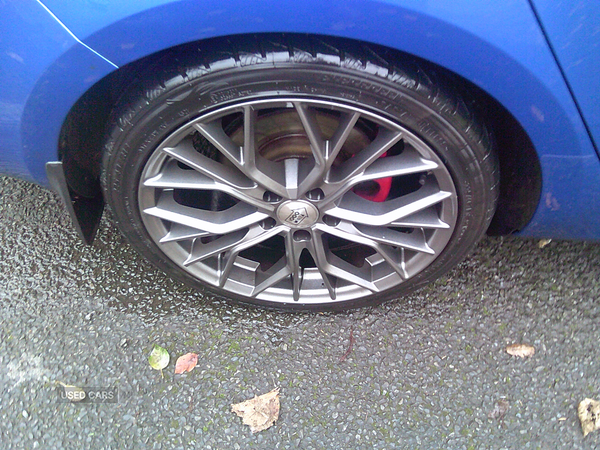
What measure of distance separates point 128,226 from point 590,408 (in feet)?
5.22

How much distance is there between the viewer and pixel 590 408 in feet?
5.08

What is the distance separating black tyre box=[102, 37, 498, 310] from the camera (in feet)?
3.78

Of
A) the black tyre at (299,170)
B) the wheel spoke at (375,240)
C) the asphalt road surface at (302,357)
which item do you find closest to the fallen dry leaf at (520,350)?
the asphalt road surface at (302,357)

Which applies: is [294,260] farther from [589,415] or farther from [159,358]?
[589,415]

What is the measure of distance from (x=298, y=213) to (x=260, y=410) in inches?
26.5

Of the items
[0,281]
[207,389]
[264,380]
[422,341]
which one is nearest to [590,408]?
[422,341]

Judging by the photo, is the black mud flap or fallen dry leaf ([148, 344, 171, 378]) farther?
fallen dry leaf ([148, 344, 171, 378])

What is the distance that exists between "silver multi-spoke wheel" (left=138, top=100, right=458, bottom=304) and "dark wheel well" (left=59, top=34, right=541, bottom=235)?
0.17 m

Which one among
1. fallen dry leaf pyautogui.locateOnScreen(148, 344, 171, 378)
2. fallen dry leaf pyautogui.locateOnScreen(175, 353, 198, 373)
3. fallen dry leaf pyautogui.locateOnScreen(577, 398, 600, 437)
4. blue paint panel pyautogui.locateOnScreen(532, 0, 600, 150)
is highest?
blue paint panel pyautogui.locateOnScreen(532, 0, 600, 150)

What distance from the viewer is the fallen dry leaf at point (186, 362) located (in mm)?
1653

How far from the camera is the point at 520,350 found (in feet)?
5.53

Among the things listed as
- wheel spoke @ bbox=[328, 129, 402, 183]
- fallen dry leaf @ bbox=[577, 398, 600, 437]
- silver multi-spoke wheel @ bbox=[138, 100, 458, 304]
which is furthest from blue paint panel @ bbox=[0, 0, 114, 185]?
fallen dry leaf @ bbox=[577, 398, 600, 437]

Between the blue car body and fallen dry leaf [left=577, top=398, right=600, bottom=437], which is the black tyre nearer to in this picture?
the blue car body

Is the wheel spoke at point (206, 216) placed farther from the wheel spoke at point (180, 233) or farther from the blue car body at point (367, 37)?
the blue car body at point (367, 37)
